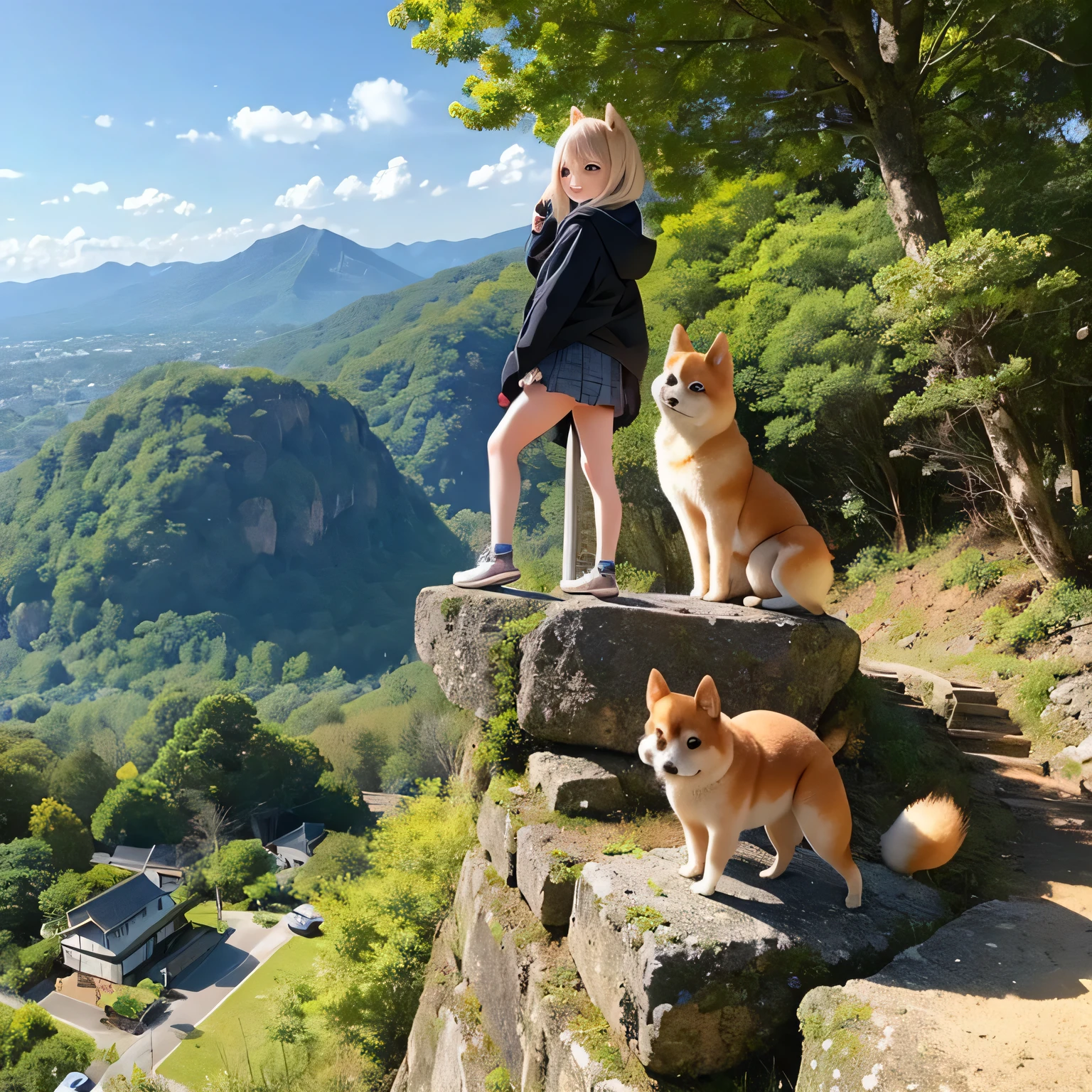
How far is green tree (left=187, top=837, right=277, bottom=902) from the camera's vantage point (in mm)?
32156

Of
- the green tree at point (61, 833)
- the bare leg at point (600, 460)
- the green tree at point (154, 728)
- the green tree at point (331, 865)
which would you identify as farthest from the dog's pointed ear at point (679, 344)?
the green tree at point (154, 728)

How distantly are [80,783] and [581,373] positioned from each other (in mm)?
41610

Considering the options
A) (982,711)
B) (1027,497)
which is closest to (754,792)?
(982,711)

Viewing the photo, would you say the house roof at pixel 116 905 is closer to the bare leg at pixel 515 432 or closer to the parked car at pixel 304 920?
the parked car at pixel 304 920

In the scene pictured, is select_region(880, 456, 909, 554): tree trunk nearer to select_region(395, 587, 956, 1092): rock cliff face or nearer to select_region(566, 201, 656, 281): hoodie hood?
select_region(395, 587, 956, 1092): rock cliff face

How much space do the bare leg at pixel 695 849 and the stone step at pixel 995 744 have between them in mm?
5301

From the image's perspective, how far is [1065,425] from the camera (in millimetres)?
11422

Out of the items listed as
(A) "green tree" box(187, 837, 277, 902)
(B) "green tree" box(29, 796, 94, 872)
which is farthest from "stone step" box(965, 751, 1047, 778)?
(B) "green tree" box(29, 796, 94, 872)

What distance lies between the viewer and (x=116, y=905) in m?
25.2

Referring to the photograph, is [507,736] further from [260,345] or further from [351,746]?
[260,345]

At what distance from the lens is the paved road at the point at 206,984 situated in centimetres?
2120

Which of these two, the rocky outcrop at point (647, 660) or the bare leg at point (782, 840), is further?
the rocky outcrop at point (647, 660)

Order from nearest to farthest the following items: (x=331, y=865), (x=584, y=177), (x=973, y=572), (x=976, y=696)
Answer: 1. (x=584, y=177)
2. (x=976, y=696)
3. (x=973, y=572)
4. (x=331, y=865)

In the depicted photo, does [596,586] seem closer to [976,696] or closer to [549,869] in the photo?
[549,869]
